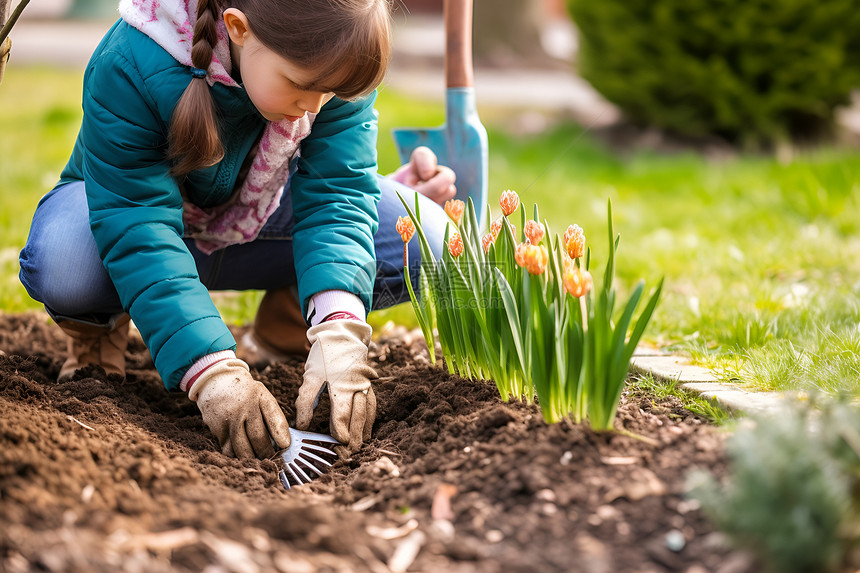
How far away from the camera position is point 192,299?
184cm

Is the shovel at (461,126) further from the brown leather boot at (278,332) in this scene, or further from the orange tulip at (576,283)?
the orange tulip at (576,283)

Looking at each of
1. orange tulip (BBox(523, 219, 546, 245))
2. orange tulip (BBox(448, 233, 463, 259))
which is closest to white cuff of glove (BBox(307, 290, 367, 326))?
orange tulip (BBox(448, 233, 463, 259))

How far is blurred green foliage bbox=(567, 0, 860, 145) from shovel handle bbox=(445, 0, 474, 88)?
375cm

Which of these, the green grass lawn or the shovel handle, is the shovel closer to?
the shovel handle

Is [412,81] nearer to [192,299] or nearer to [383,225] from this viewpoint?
A: [383,225]

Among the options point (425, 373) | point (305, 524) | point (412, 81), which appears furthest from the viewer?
point (412, 81)

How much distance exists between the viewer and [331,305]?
205 centimetres

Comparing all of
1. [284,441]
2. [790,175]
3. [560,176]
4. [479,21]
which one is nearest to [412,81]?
[479,21]

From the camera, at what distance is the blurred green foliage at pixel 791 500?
112 centimetres

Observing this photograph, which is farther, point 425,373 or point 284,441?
point 425,373

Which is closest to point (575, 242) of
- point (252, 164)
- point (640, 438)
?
point (640, 438)

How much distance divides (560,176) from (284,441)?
376cm

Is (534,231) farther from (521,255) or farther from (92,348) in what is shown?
(92,348)

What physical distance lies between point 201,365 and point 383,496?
55 centimetres
